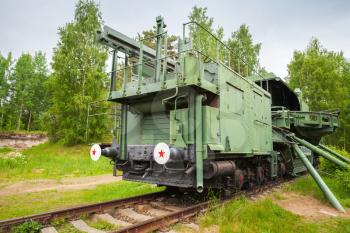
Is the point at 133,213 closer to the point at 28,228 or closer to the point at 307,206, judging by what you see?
the point at 28,228

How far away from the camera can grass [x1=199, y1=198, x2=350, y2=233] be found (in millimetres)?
4895

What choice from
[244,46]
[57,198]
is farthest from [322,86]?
[57,198]

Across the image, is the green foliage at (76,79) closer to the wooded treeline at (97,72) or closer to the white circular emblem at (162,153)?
the wooded treeline at (97,72)

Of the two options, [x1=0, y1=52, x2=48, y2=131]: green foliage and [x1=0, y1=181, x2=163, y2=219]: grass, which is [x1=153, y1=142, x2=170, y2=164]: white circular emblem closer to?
[x1=0, y1=181, x2=163, y2=219]: grass

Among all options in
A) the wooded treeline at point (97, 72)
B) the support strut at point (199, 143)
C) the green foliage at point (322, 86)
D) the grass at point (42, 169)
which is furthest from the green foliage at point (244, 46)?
the support strut at point (199, 143)

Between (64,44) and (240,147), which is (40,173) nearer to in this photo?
(240,147)

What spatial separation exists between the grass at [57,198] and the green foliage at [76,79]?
1405cm

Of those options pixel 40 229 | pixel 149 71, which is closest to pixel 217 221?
pixel 40 229

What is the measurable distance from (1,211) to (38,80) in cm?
4212

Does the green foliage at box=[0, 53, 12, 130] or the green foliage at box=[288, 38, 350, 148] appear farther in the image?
the green foliage at box=[0, 53, 12, 130]

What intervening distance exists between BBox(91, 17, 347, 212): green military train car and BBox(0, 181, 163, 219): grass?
1250 mm

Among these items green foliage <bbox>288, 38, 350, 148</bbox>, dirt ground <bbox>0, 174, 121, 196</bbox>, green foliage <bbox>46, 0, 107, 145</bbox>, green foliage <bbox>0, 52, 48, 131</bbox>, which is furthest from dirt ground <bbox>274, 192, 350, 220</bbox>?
green foliage <bbox>0, 52, 48, 131</bbox>

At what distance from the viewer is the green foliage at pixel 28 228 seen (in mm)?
4398

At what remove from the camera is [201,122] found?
5895 millimetres
